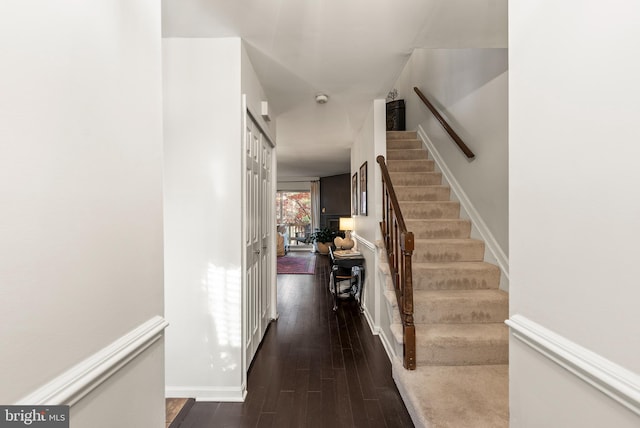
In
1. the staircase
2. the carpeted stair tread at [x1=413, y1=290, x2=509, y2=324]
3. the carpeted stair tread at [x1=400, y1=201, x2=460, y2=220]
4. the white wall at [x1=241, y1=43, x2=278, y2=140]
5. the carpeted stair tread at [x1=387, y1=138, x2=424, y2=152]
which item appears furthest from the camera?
the carpeted stair tread at [x1=387, y1=138, x2=424, y2=152]

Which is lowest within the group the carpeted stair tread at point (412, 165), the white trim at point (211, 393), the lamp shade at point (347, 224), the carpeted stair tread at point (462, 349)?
the white trim at point (211, 393)

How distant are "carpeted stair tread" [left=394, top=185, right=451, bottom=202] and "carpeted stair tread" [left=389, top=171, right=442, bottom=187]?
0.63 feet

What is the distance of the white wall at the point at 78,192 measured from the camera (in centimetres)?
61

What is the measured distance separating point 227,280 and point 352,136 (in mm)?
3443

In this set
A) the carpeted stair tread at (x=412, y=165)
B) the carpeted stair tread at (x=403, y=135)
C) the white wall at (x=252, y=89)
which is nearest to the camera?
the white wall at (x=252, y=89)

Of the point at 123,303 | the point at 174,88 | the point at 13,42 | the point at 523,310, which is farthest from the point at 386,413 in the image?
the point at 174,88

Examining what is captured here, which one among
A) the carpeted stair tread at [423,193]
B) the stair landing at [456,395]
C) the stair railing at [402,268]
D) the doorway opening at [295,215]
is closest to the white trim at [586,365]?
the stair landing at [456,395]

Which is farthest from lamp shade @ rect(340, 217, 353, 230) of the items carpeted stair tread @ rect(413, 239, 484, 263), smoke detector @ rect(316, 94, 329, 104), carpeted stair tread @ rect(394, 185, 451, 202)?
smoke detector @ rect(316, 94, 329, 104)

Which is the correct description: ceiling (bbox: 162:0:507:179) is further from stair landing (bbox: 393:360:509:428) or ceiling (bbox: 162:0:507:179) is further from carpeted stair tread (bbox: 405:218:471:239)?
stair landing (bbox: 393:360:509:428)

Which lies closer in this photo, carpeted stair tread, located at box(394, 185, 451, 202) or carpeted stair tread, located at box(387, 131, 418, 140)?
carpeted stair tread, located at box(394, 185, 451, 202)

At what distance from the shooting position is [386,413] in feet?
6.38

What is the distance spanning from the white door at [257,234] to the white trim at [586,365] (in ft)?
5.95

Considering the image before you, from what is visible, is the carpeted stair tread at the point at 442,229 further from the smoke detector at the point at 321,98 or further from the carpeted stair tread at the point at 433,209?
the smoke detector at the point at 321,98

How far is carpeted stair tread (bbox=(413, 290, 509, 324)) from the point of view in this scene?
7.96ft
